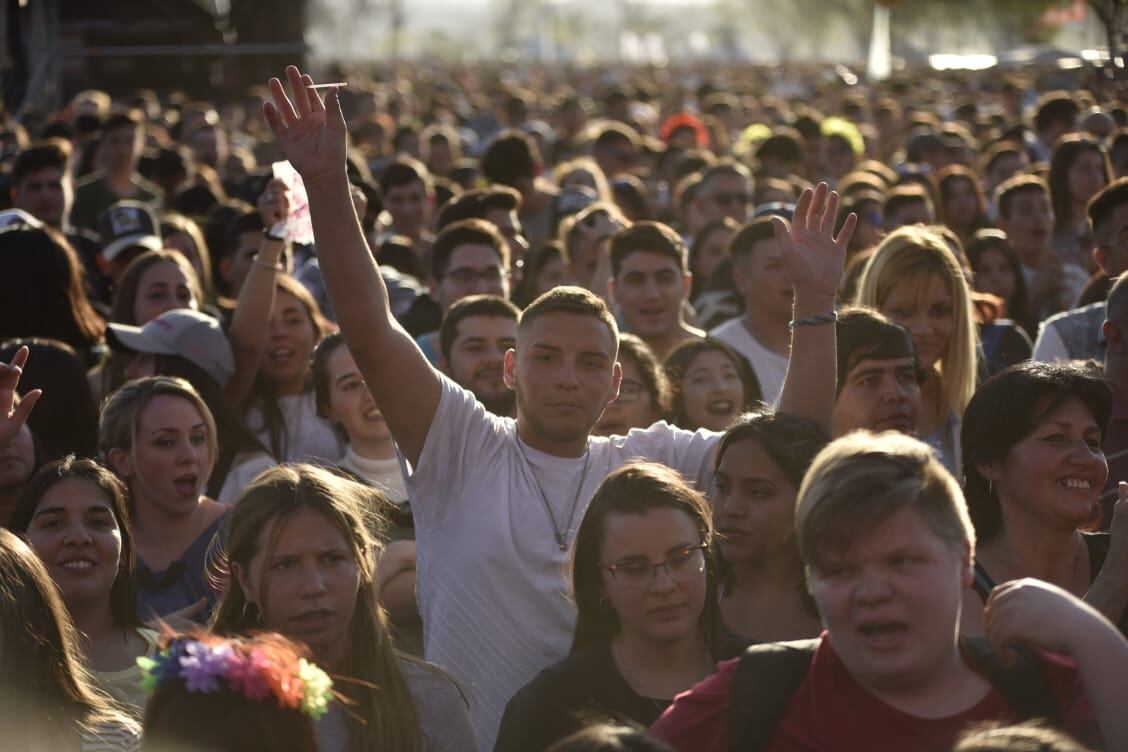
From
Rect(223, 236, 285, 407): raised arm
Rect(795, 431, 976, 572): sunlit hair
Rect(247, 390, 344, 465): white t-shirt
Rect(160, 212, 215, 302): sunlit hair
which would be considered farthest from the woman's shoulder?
Rect(160, 212, 215, 302): sunlit hair

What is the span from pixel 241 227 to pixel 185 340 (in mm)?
2400

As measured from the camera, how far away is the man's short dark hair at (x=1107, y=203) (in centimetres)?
702

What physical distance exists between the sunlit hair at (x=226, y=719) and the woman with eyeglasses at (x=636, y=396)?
9.83ft

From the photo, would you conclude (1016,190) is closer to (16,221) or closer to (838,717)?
(16,221)

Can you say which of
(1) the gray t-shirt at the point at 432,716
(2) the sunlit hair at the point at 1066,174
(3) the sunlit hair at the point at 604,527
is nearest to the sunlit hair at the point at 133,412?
(1) the gray t-shirt at the point at 432,716

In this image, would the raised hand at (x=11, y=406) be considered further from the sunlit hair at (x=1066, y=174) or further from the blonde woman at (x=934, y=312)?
the sunlit hair at (x=1066, y=174)

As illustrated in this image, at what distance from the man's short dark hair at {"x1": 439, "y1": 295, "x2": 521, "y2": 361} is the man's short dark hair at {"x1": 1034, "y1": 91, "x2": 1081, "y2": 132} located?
8443 mm

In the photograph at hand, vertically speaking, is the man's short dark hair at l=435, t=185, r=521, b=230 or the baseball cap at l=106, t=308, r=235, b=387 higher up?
the man's short dark hair at l=435, t=185, r=521, b=230

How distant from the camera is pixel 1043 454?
4.43 m

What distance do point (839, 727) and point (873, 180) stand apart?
28.1ft

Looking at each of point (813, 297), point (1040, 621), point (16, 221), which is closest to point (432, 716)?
point (1040, 621)

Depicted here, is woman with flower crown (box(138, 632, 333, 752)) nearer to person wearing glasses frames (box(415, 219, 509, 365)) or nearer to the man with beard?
the man with beard

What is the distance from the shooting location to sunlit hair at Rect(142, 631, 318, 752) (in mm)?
3135

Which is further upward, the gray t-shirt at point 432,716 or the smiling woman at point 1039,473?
the smiling woman at point 1039,473
